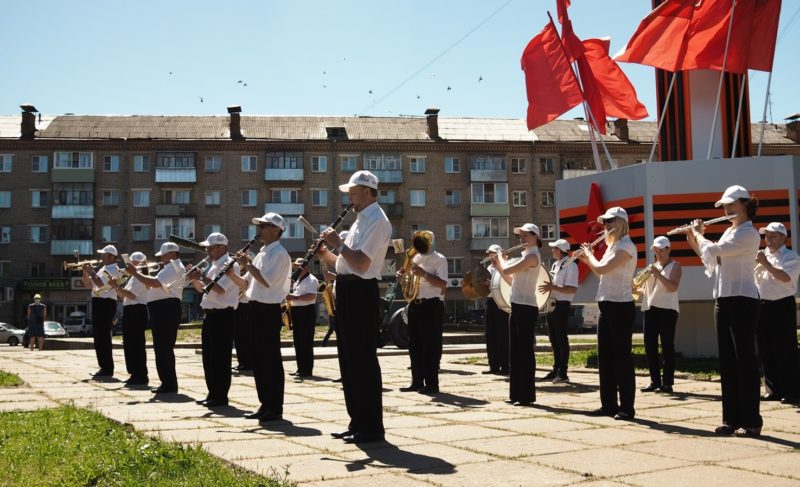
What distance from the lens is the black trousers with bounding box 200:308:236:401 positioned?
9.63 metres

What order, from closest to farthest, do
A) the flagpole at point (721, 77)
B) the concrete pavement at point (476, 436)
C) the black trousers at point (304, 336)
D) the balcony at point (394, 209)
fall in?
the concrete pavement at point (476, 436), the black trousers at point (304, 336), the flagpole at point (721, 77), the balcony at point (394, 209)

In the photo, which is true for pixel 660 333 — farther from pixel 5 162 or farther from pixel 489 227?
pixel 5 162

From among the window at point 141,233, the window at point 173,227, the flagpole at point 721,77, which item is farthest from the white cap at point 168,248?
the window at point 141,233

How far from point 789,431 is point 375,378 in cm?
354

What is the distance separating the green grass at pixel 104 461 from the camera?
17.0 feet

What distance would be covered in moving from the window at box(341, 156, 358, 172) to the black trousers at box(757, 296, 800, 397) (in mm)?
53181

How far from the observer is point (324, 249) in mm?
7559

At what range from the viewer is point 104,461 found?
18.5 ft

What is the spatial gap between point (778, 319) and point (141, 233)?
56.1 meters

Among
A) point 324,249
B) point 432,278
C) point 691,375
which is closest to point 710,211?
point 691,375

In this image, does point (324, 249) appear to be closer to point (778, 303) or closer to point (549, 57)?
point (778, 303)

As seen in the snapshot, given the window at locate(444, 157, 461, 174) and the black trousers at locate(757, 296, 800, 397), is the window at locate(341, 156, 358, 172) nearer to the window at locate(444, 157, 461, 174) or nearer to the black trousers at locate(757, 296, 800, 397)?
the window at locate(444, 157, 461, 174)

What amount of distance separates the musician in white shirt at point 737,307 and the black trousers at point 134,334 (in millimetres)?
7951

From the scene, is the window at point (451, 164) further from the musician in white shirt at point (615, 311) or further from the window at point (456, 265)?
the musician in white shirt at point (615, 311)
